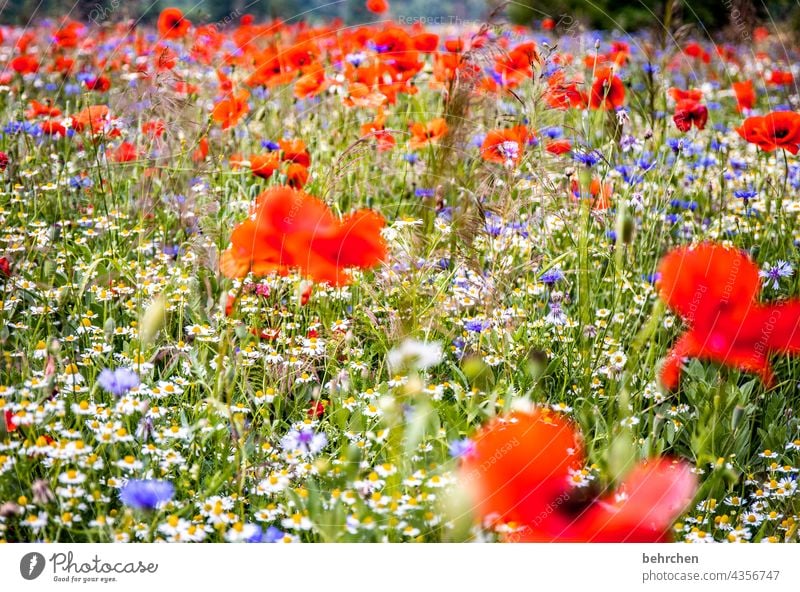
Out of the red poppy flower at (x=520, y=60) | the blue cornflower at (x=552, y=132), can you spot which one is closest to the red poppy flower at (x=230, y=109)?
the red poppy flower at (x=520, y=60)

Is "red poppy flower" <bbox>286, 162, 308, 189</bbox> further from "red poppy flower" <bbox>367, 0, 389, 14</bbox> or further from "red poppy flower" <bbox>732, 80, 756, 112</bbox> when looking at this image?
"red poppy flower" <bbox>732, 80, 756, 112</bbox>

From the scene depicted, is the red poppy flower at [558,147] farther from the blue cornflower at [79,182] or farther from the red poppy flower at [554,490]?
the blue cornflower at [79,182]

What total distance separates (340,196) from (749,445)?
875 mm

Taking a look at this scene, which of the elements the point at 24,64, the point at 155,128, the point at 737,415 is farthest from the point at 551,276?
the point at 24,64

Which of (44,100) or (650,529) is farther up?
(44,100)

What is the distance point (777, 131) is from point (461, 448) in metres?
0.82

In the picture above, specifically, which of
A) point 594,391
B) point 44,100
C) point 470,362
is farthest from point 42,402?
point 44,100

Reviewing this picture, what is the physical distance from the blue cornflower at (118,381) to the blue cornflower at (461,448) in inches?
15.6

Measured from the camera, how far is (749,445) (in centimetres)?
122

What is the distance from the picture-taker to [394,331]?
129cm

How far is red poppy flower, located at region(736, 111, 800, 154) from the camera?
144 cm

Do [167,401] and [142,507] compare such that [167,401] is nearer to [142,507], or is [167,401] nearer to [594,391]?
[142,507]

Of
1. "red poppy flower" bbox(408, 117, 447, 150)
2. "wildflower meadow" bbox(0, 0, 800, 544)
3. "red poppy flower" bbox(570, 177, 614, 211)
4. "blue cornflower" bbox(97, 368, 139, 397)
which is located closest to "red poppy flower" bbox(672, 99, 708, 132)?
"wildflower meadow" bbox(0, 0, 800, 544)
